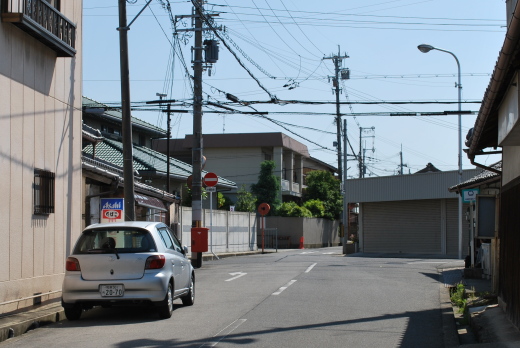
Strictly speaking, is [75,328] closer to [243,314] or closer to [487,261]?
[243,314]

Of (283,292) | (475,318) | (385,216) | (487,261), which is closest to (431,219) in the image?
(385,216)

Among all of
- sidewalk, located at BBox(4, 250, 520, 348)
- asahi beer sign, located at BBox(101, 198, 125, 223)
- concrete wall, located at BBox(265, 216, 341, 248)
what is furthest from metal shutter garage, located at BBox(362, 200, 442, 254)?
asahi beer sign, located at BBox(101, 198, 125, 223)

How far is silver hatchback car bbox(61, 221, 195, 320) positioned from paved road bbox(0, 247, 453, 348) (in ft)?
1.18

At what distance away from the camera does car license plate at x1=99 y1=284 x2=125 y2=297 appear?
11023 mm

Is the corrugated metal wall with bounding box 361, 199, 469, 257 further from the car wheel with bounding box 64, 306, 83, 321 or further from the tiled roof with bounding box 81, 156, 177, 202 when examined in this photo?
the car wheel with bounding box 64, 306, 83, 321

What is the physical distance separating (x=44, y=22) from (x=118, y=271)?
5048mm

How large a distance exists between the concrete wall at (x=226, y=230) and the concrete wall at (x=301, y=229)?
9342mm

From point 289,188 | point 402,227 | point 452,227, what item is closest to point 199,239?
point 452,227

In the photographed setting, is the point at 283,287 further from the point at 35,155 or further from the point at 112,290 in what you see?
the point at 35,155

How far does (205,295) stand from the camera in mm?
15008

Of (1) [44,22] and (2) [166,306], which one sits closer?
(2) [166,306]

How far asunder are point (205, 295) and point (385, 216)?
26307 millimetres

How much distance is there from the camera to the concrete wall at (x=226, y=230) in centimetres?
3078

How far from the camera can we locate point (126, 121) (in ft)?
53.4
